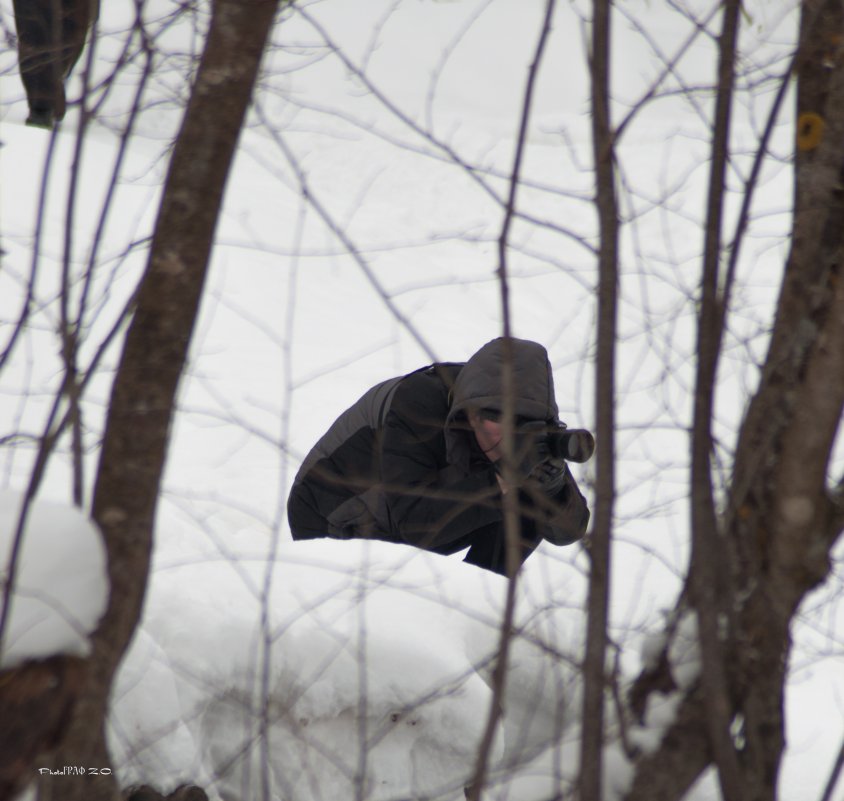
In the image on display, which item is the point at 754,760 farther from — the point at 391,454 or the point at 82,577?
the point at 391,454

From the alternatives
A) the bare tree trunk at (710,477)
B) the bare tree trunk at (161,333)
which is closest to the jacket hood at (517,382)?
the bare tree trunk at (161,333)

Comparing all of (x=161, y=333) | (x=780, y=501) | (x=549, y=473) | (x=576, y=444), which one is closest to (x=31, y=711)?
(x=161, y=333)

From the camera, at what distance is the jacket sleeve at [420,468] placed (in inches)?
91.3

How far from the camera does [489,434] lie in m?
2.24

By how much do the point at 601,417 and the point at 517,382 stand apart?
96 cm

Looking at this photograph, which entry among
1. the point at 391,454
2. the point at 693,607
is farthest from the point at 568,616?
the point at 693,607

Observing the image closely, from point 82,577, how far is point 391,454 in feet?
3.96

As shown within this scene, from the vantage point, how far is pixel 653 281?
6578 mm

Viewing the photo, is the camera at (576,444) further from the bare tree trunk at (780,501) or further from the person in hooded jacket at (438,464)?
the bare tree trunk at (780,501)

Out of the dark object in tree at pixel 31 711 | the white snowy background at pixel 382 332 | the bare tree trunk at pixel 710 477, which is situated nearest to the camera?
the dark object in tree at pixel 31 711

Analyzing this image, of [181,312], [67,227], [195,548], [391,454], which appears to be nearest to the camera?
[67,227]

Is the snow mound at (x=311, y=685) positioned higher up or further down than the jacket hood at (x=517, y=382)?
further down

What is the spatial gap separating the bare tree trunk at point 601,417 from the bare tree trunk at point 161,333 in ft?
1.91

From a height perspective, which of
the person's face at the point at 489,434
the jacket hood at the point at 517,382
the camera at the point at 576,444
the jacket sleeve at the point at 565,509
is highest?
the jacket hood at the point at 517,382
